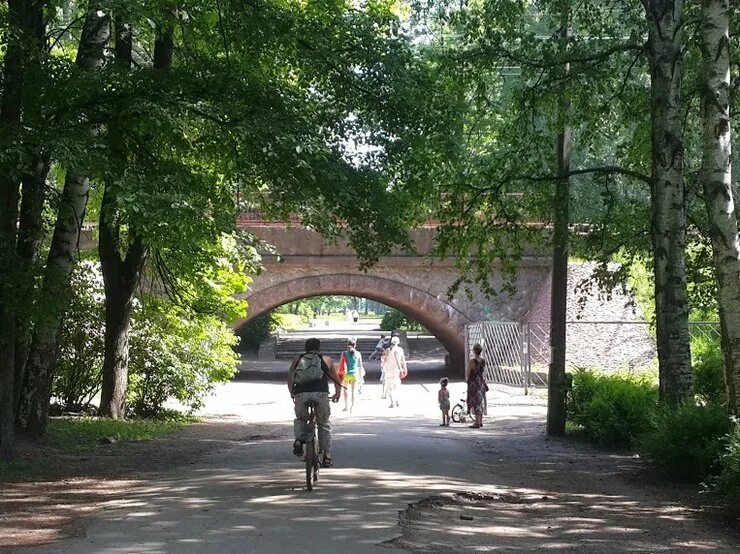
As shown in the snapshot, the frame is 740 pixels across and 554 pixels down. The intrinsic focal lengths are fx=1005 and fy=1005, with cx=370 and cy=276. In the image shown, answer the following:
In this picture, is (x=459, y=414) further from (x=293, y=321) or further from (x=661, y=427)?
(x=293, y=321)

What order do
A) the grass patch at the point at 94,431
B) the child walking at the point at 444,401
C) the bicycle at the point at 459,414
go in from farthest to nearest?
the bicycle at the point at 459,414, the child walking at the point at 444,401, the grass patch at the point at 94,431

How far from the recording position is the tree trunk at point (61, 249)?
42.1 ft

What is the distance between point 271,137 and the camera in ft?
36.2

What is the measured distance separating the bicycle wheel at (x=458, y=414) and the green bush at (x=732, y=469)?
10690 mm

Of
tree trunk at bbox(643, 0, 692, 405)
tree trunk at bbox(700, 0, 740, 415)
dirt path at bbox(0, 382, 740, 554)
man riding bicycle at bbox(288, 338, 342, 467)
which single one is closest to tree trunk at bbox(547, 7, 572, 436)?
dirt path at bbox(0, 382, 740, 554)

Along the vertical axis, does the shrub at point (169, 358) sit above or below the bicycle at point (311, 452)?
above

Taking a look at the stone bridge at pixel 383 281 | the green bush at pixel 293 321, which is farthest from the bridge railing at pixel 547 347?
the green bush at pixel 293 321

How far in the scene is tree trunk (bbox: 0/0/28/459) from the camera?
412 inches

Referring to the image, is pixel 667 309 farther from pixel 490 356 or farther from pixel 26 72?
pixel 490 356

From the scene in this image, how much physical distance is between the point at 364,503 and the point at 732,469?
10.3 feet

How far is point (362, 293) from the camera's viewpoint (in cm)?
3388

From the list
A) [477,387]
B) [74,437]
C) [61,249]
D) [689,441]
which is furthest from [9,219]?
[477,387]

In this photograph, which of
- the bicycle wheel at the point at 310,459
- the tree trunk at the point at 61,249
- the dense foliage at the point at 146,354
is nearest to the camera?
the bicycle wheel at the point at 310,459

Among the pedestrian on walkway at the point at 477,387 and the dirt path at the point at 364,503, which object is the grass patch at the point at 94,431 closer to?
the dirt path at the point at 364,503
